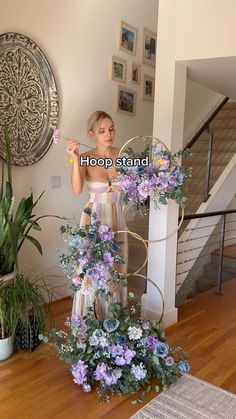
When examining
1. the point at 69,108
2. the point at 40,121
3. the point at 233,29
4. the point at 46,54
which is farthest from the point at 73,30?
the point at 233,29

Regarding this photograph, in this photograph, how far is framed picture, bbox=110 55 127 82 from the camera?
11.4 feet

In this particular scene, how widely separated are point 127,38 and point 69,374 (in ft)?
10.2

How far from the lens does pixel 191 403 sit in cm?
191

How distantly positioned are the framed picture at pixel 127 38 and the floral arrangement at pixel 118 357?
8.69 feet

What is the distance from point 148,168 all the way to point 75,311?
1056 millimetres

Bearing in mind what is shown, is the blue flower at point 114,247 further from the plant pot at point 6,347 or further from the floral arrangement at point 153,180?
the plant pot at point 6,347

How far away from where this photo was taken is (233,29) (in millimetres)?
2244

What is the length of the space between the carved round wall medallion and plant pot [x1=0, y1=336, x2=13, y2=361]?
49.7 inches

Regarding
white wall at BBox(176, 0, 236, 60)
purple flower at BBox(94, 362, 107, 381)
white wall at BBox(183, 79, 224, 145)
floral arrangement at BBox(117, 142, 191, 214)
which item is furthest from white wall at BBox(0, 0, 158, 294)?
white wall at BBox(183, 79, 224, 145)

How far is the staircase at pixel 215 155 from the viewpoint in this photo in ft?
13.5

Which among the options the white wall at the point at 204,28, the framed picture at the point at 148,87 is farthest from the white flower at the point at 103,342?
the framed picture at the point at 148,87

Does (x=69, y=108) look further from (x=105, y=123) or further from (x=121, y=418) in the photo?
(x=121, y=418)

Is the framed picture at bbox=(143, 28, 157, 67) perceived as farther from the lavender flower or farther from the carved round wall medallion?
the lavender flower

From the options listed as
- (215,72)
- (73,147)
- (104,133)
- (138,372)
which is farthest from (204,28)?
(138,372)
